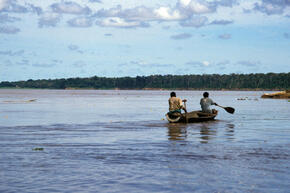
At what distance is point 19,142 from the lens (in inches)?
853

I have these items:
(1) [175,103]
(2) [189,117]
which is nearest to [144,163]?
(1) [175,103]

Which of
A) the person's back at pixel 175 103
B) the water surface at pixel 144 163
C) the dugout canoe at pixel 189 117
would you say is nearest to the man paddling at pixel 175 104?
the person's back at pixel 175 103

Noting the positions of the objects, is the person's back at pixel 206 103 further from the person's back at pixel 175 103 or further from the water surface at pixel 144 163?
the water surface at pixel 144 163

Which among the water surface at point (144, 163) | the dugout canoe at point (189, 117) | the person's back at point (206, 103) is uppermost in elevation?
the person's back at point (206, 103)

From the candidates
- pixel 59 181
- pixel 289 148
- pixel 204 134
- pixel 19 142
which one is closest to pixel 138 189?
pixel 59 181

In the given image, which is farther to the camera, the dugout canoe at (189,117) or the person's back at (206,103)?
the person's back at (206,103)

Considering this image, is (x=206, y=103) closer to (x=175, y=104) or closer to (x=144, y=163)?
(x=175, y=104)

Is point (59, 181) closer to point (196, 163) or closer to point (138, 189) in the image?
point (138, 189)

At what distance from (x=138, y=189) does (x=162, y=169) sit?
8.94 feet

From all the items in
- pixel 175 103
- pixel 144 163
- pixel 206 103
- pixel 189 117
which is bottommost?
pixel 144 163

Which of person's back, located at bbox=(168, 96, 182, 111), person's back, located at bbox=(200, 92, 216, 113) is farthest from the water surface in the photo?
person's back, located at bbox=(200, 92, 216, 113)

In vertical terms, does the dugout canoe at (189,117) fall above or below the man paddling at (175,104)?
below

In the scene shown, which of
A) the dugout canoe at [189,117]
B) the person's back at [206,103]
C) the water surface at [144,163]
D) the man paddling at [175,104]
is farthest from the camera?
the person's back at [206,103]

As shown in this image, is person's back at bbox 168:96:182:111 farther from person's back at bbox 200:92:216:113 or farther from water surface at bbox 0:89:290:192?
water surface at bbox 0:89:290:192
